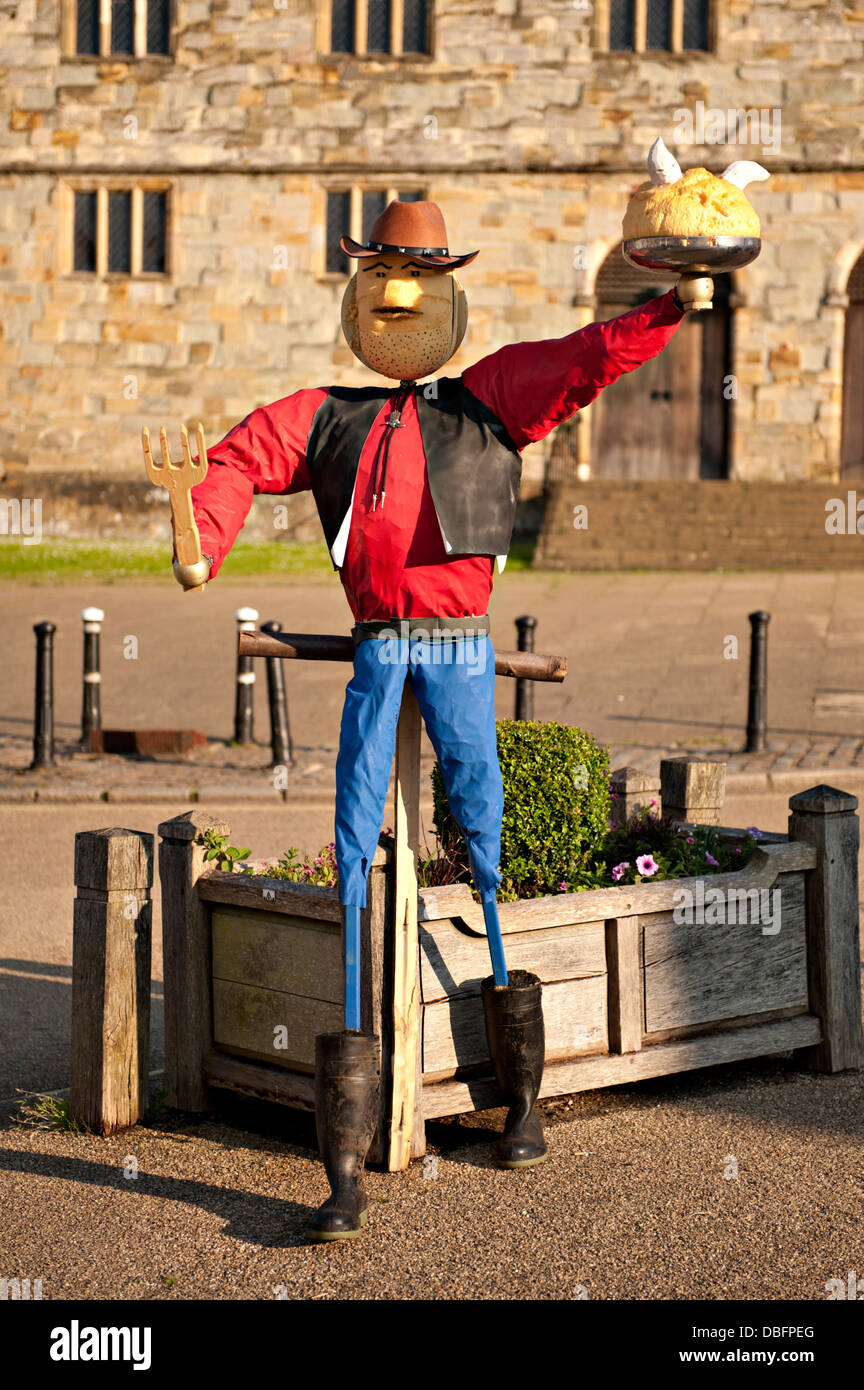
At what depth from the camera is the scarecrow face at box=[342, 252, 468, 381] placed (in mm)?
4438

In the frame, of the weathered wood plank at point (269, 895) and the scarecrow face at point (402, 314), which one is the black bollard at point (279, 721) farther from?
the scarecrow face at point (402, 314)

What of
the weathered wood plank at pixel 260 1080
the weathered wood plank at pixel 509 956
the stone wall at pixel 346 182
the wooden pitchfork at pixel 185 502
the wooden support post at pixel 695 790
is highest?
the stone wall at pixel 346 182

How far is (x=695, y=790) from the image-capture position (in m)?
5.82

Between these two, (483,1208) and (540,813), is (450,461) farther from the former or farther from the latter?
(483,1208)

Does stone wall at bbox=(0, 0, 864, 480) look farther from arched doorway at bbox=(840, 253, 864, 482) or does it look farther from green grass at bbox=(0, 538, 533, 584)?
green grass at bbox=(0, 538, 533, 584)

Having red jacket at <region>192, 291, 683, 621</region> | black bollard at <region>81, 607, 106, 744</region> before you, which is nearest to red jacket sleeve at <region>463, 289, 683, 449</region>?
red jacket at <region>192, 291, 683, 621</region>

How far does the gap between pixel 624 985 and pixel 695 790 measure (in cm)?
125

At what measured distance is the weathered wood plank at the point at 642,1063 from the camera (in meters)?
4.45

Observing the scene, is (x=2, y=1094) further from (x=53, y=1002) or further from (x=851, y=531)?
(x=851, y=531)

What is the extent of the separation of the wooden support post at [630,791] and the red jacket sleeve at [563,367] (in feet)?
5.43

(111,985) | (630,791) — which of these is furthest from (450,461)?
(630,791)

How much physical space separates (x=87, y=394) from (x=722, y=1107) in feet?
71.5

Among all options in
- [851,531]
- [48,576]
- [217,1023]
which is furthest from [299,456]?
[851,531]

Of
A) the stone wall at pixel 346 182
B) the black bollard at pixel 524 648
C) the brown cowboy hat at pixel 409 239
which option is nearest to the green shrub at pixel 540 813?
the brown cowboy hat at pixel 409 239
